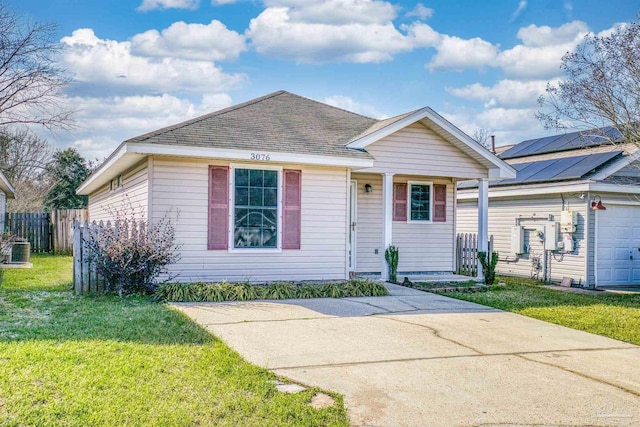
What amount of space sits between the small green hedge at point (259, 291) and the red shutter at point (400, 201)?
11.0 feet

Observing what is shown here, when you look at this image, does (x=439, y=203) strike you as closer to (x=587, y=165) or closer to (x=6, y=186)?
(x=587, y=165)

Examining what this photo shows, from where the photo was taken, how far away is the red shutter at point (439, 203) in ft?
46.2

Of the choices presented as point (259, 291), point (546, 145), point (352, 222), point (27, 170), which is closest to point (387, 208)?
point (352, 222)

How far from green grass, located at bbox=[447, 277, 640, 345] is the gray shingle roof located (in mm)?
4160

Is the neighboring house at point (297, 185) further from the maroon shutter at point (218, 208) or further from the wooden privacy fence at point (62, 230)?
the wooden privacy fence at point (62, 230)

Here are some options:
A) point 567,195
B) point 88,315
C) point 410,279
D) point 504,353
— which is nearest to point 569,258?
point 567,195

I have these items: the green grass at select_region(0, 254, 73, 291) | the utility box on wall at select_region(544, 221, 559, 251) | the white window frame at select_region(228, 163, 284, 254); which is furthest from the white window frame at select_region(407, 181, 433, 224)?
the green grass at select_region(0, 254, 73, 291)

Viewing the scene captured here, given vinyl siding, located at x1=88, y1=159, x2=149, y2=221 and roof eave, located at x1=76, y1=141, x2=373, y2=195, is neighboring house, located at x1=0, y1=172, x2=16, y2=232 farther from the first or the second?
roof eave, located at x1=76, y1=141, x2=373, y2=195

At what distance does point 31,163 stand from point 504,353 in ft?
102

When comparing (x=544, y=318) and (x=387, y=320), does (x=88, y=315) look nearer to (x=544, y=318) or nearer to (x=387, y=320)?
(x=387, y=320)

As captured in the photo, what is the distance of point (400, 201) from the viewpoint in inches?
541

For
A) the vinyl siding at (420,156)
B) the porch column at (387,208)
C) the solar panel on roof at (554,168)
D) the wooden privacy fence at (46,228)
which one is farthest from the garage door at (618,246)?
the wooden privacy fence at (46,228)

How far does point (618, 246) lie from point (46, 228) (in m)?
20.4

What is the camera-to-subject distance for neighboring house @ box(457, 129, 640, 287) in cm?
1379
